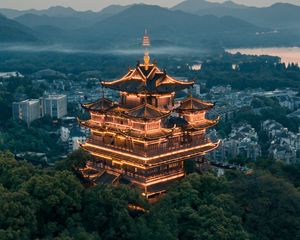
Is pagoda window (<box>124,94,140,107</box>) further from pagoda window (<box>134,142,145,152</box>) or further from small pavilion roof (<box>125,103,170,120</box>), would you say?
pagoda window (<box>134,142,145,152</box>)

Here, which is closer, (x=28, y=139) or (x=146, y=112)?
(x=146, y=112)

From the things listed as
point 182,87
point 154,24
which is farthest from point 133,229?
point 154,24

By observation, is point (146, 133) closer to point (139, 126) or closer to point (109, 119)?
point (139, 126)

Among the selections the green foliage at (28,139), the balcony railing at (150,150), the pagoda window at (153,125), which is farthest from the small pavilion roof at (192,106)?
the green foliage at (28,139)

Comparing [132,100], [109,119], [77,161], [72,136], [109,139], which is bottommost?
[72,136]

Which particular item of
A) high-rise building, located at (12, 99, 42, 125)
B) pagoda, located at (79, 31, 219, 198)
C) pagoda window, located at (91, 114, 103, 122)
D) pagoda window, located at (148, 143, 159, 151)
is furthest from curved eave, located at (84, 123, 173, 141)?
→ high-rise building, located at (12, 99, 42, 125)

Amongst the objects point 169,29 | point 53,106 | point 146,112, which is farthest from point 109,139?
point 169,29

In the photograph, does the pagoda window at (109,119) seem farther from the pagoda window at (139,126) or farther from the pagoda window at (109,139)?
the pagoda window at (139,126)

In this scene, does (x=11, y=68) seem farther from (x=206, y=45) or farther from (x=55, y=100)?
(x=206, y=45)
